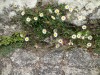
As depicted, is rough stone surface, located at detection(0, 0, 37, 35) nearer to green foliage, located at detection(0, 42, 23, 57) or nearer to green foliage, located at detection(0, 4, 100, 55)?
green foliage, located at detection(0, 4, 100, 55)

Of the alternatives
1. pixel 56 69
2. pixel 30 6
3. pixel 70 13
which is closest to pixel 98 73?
pixel 56 69

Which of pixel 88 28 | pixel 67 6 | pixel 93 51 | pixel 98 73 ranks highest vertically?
pixel 67 6

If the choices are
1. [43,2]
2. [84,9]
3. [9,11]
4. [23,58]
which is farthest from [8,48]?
[84,9]

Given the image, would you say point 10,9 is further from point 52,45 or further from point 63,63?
point 63,63

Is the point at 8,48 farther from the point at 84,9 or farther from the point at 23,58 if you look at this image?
the point at 84,9

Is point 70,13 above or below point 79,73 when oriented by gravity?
above

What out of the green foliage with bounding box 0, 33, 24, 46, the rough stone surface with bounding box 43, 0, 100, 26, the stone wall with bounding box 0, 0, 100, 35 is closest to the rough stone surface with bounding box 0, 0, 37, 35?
the stone wall with bounding box 0, 0, 100, 35

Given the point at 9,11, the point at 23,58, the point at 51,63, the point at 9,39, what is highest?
the point at 9,11

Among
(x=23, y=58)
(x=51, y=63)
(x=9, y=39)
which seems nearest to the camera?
(x=51, y=63)
